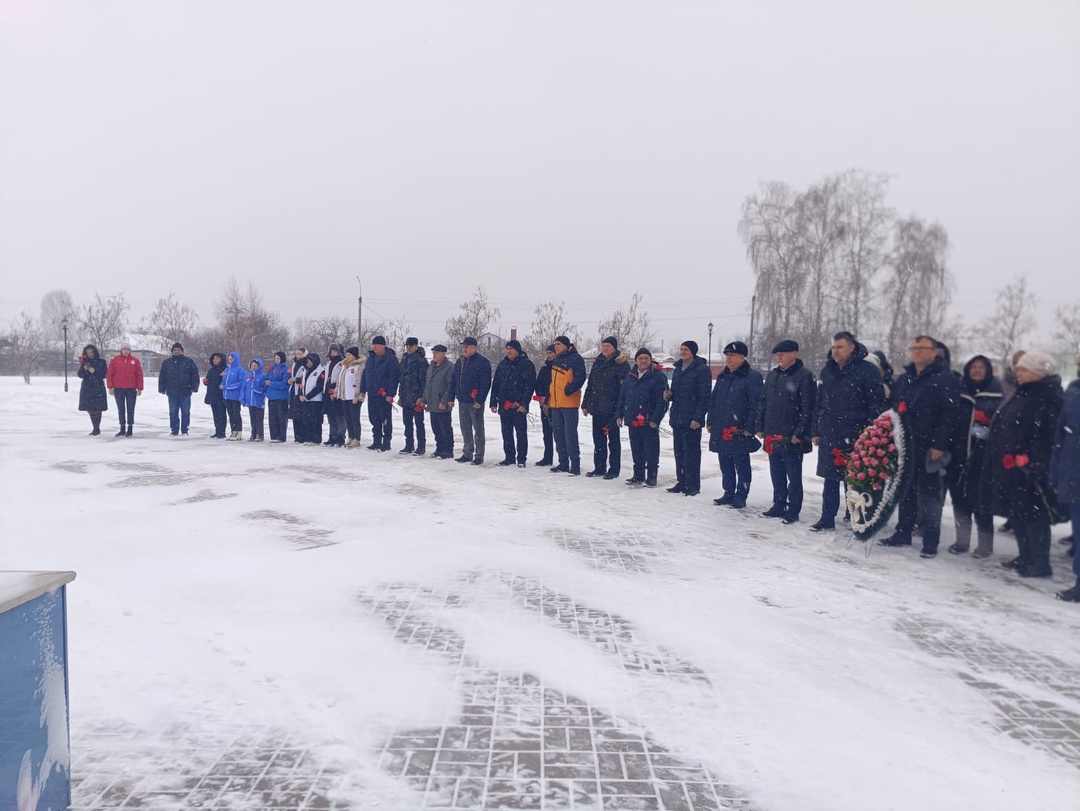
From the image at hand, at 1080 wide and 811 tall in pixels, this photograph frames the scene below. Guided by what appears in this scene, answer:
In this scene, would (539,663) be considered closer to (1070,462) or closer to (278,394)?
(1070,462)

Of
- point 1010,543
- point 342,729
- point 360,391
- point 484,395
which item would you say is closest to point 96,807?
point 342,729

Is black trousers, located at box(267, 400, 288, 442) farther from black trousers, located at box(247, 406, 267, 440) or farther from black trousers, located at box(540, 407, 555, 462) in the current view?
black trousers, located at box(540, 407, 555, 462)

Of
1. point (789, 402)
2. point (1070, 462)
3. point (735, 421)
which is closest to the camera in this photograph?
point (1070, 462)

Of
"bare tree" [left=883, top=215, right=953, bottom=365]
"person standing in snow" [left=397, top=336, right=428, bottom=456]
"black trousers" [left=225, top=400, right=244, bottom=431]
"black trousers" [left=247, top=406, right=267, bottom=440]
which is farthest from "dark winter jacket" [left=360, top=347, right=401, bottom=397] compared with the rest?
"bare tree" [left=883, top=215, right=953, bottom=365]

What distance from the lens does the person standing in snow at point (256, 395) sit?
1470 cm

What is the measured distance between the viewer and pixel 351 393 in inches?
535

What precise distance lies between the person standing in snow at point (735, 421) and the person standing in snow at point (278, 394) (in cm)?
869

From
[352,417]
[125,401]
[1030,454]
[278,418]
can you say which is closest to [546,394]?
[352,417]

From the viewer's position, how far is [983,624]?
5.14 metres

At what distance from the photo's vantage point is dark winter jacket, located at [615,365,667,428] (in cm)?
985

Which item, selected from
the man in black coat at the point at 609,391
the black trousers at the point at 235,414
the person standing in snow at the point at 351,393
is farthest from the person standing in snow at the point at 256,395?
the man in black coat at the point at 609,391

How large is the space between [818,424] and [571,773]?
18.1 ft

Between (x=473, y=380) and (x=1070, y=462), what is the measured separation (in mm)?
7788

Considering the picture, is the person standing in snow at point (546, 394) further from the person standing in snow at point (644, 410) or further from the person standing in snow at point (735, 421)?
the person standing in snow at point (735, 421)
